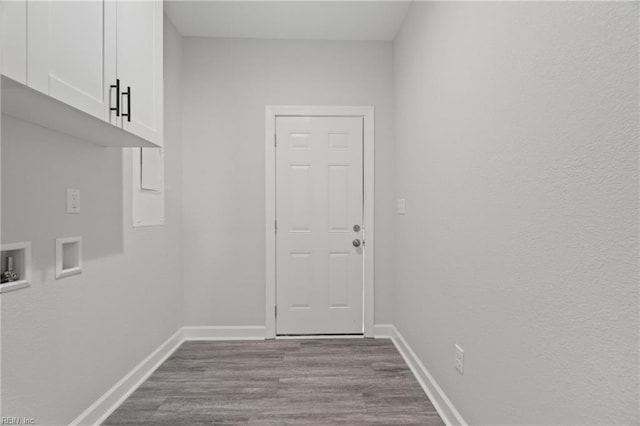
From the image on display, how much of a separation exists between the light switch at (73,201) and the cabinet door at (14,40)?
0.92 meters

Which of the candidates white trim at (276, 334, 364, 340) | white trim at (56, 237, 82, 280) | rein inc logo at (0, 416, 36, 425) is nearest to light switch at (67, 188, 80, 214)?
white trim at (56, 237, 82, 280)

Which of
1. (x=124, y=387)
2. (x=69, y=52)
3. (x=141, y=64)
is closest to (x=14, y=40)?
(x=69, y=52)

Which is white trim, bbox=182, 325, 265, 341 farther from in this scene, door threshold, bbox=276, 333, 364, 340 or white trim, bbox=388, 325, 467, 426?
white trim, bbox=388, 325, 467, 426

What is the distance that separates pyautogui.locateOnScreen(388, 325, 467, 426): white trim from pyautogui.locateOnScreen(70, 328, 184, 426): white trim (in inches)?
75.0

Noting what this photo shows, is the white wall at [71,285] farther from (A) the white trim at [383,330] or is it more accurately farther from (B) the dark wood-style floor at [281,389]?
(A) the white trim at [383,330]

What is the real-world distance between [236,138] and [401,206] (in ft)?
5.31

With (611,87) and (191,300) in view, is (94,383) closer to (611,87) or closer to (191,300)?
(191,300)

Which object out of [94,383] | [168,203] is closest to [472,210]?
[94,383]

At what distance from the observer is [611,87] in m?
1.02

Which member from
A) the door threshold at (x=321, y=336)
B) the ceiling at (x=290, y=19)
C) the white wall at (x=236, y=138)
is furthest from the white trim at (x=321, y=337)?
the ceiling at (x=290, y=19)

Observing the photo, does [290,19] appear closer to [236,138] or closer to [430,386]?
[236,138]

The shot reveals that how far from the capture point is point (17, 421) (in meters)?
1.57

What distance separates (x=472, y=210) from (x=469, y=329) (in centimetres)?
59

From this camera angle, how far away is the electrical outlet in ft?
6.66
